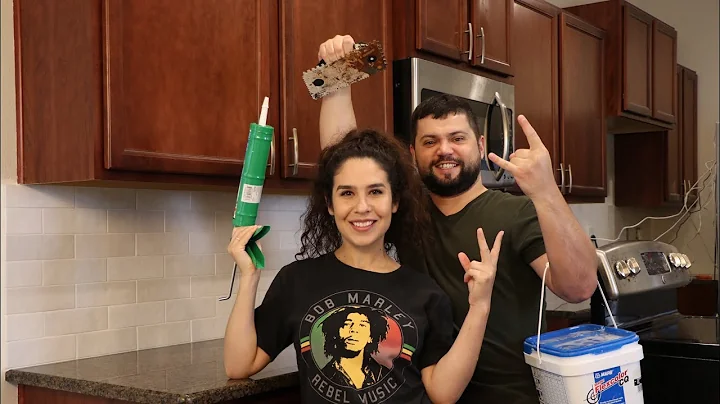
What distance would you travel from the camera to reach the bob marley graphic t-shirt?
1497mm

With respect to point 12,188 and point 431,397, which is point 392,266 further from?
point 12,188

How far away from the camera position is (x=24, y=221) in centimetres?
191

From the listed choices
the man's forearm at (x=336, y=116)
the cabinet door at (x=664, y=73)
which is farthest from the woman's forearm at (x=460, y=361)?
the cabinet door at (x=664, y=73)

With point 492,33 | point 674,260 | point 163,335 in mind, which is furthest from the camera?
point 674,260

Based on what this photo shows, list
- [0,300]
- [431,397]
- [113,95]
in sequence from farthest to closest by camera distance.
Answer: [0,300] < [113,95] < [431,397]

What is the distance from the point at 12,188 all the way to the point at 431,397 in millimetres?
1119

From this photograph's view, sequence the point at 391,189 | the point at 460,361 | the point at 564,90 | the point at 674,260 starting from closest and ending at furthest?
the point at 460,361
the point at 391,189
the point at 674,260
the point at 564,90

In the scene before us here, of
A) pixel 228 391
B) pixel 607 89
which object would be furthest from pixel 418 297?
pixel 607 89

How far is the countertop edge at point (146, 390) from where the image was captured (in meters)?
1.56

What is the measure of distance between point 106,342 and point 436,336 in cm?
98

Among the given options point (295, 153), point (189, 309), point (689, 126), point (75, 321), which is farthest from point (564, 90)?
point (75, 321)

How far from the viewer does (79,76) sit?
67.7 inches

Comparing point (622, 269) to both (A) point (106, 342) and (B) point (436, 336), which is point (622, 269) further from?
(A) point (106, 342)

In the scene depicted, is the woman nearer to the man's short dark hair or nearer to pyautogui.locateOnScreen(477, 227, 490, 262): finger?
pyautogui.locateOnScreen(477, 227, 490, 262): finger
